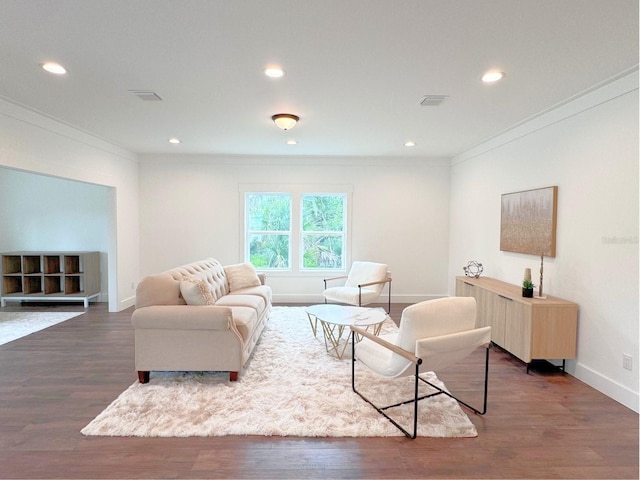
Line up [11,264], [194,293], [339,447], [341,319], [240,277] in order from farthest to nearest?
[11,264], [240,277], [341,319], [194,293], [339,447]

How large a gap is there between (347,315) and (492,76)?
8.59ft

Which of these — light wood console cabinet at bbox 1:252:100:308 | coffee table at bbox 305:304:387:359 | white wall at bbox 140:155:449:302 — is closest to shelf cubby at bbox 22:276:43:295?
light wood console cabinet at bbox 1:252:100:308

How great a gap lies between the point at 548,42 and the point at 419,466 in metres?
2.80

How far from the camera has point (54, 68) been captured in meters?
2.68

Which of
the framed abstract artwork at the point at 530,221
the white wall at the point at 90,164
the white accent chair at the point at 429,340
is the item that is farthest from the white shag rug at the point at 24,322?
the framed abstract artwork at the point at 530,221

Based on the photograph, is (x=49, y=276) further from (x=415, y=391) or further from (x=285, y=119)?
(x=415, y=391)

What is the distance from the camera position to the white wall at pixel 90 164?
140 inches

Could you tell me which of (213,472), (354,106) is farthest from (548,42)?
(213,472)

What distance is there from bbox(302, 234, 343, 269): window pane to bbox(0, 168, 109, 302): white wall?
365cm

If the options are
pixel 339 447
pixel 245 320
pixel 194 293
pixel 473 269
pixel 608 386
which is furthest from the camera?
pixel 473 269

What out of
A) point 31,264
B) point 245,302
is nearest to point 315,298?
point 245,302

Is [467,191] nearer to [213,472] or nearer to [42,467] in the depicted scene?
[213,472]

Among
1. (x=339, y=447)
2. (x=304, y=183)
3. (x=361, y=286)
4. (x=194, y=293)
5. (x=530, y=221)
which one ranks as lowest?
(x=339, y=447)

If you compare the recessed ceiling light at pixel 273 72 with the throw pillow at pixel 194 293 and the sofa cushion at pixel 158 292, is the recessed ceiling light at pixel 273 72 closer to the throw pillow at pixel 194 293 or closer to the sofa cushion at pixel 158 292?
the throw pillow at pixel 194 293
